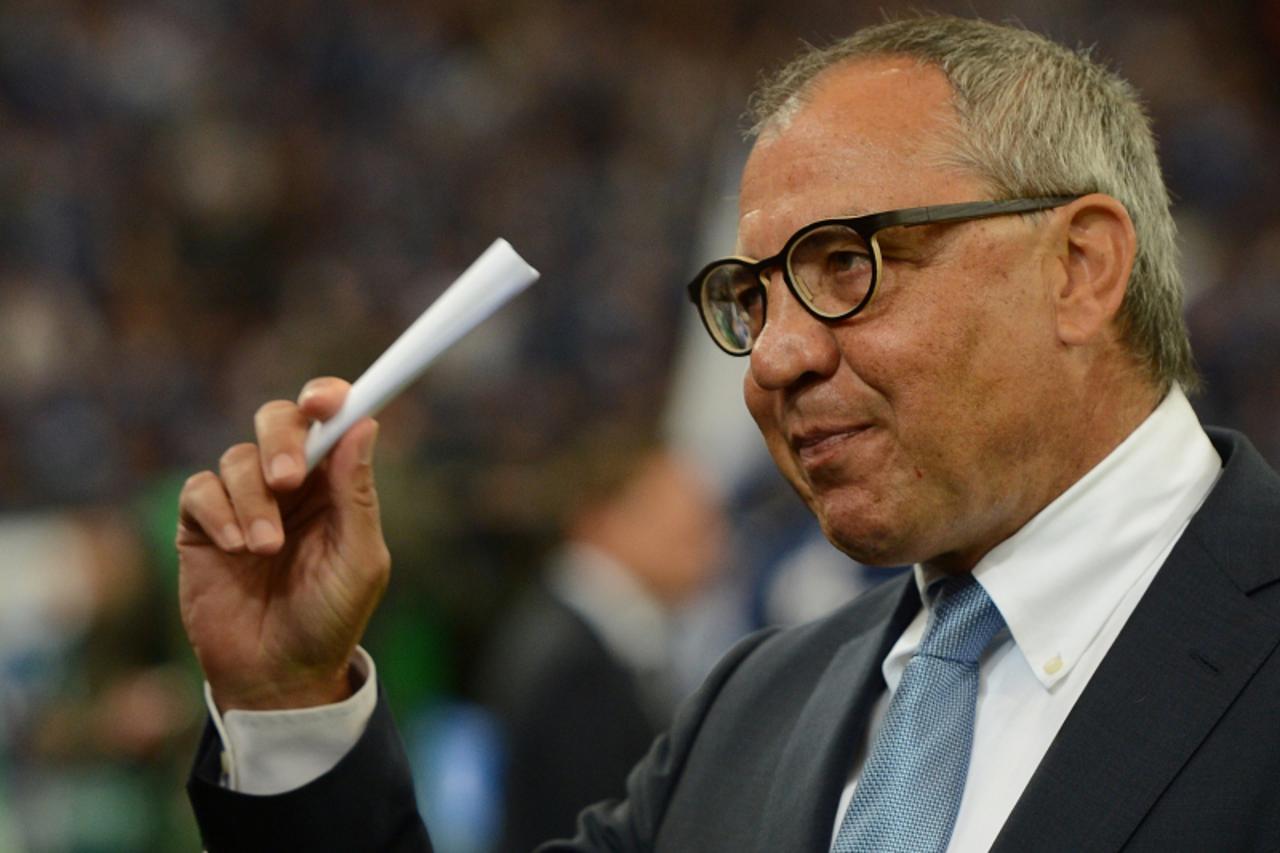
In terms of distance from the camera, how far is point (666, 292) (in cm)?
1083

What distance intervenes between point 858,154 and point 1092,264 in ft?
0.91

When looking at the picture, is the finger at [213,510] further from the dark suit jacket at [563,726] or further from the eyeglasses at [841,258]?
the dark suit jacket at [563,726]

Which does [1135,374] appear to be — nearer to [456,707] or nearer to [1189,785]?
[1189,785]

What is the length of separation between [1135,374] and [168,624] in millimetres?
3342

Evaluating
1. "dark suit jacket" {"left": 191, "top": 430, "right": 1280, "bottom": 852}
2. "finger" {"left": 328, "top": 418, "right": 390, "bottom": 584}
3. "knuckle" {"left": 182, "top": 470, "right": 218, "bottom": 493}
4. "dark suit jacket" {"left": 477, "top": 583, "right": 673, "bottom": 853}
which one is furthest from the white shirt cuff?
"dark suit jacket" {"left": 477, "top": 583, "right": 673, "bottom": 853}

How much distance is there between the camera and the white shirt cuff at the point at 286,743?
200 centimetres

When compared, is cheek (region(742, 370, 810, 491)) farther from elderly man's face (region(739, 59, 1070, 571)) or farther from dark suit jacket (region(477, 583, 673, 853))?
dark suit jacket (region(477, 583, 673, 853))

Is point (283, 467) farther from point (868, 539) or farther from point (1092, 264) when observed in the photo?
point (1092, 264)

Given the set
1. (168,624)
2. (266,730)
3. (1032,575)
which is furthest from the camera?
(168,624)

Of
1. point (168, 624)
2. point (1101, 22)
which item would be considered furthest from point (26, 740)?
point (1101, 22)

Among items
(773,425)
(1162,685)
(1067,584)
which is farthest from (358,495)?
(1162,685)

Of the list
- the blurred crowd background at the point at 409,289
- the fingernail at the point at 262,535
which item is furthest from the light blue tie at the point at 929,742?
the blurred crowd background at the point at 409,289

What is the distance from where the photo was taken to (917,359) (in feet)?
5.69

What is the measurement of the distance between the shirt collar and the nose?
0.93 feet
